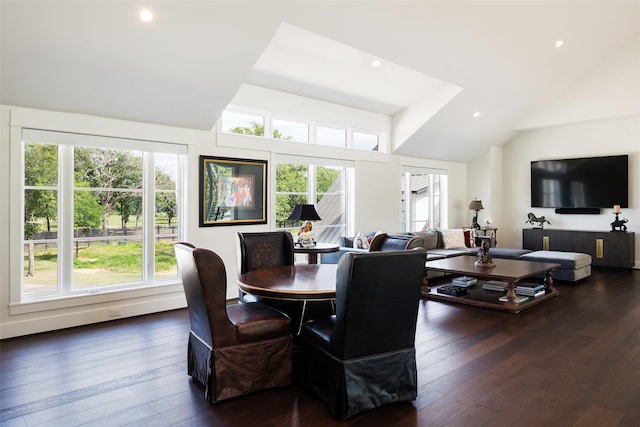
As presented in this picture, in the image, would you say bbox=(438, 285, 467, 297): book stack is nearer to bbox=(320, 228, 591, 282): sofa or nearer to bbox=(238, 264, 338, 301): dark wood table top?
bbox=(320, 228, 591, 282): sofa

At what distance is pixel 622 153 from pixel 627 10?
2808 millimetres

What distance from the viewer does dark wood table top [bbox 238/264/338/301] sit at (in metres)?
2.46

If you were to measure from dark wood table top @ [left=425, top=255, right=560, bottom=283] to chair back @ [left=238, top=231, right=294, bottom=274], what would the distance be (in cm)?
218

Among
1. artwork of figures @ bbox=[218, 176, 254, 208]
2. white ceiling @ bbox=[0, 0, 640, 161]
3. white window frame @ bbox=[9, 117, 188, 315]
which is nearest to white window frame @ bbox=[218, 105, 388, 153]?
white ceiling @ bbox=[0, 0, 640, 161]

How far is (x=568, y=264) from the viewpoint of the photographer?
5.90 metres

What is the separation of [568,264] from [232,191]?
5.16 m

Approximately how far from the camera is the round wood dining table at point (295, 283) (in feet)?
8.07

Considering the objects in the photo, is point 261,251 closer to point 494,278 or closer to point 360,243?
point 360,243

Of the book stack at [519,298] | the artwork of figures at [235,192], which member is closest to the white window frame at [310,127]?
the artwork of figures at [235,192]

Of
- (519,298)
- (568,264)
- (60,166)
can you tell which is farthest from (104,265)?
(568,264)

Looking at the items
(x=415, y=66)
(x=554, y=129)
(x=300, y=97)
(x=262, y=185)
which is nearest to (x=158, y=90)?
(x=262, y=185)

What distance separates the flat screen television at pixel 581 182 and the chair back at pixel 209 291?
7863 mm

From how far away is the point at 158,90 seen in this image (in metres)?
4.03

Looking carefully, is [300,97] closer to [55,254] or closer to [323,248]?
[323,248]
